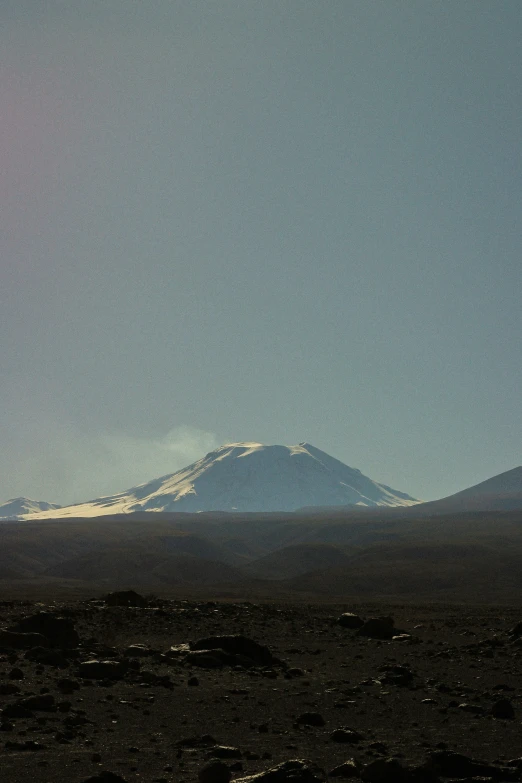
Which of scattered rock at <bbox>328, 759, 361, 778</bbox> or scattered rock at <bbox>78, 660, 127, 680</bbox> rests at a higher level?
scattered rock at <bbox>78, 660, 127, 680</bbox>

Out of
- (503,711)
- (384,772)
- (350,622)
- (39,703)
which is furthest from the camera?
(350,622)

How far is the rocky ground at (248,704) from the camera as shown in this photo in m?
14.1

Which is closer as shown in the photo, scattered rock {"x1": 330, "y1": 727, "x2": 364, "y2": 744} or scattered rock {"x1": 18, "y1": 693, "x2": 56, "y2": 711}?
scattered rock {"x1": 330, "y1": 727, "x2": 364, "y2": 744}

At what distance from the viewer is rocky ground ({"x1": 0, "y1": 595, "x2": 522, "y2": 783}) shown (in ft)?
46.3

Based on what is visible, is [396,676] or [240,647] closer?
[396,676]

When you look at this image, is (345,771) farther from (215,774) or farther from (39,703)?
(39,703)

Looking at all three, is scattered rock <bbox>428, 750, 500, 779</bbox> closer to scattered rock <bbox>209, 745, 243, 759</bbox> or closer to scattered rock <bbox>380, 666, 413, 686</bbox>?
scattered rock <bbox>209, 745, 243, 759</bbox>

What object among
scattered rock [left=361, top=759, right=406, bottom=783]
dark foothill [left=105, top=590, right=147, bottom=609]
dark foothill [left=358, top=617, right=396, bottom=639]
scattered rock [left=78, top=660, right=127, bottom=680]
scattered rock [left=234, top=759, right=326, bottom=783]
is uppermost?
dark foothill [left=105, top=590, right=147, bottom=609]

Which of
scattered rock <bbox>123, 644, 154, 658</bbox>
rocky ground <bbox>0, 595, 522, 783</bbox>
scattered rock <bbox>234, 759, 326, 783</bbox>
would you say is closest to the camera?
scattered rock <bbox>234, 759, 326, 783</bbox>

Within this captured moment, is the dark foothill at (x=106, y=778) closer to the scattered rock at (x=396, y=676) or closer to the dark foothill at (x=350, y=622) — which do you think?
the scattered rock at (x=396, y=676)

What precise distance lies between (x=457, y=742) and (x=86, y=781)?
8.08 meters

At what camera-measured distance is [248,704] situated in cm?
2048

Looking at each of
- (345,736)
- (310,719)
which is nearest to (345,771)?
(345,736)

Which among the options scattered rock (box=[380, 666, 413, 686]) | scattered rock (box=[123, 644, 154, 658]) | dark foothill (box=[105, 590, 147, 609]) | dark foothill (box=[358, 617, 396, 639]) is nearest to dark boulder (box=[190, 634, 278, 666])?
scattered rock (box=[123, 644, 154, 658])
